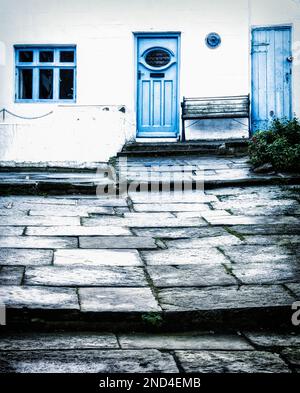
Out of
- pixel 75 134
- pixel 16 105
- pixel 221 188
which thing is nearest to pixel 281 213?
pixel 221 188

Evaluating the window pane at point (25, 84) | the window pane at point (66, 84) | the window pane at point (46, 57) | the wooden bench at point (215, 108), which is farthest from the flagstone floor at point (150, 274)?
the window pane at point (46, 57)

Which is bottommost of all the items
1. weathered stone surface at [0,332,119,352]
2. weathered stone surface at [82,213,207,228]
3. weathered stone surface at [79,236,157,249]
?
weathered stone surface at [0,332,119,352]

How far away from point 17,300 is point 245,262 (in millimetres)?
1764

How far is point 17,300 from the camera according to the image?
2994 millimetres

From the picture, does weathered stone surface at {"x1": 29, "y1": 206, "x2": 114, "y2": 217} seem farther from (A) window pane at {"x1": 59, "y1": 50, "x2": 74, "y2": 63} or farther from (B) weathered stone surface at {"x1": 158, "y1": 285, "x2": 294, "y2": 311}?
(A) window pane at {"x1": 59, "y1": 50, "x2": 74, "y2": 63}

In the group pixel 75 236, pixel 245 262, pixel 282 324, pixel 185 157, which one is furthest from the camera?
pixel 185 157

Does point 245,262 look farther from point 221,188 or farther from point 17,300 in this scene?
point 221,188

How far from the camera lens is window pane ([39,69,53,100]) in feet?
39.2

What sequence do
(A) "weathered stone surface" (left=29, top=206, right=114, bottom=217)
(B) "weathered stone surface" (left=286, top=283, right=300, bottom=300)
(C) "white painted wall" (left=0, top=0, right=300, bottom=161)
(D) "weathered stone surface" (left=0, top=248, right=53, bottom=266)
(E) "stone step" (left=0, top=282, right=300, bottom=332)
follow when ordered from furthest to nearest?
(C) "white painted wall" (left=0, top=0, right=300, bottom=161)
(A) "weathered stone surface" (left=29, top=206, right=114, bottom=217)
(D) "weathered stone surface" (left=0, top=248, right=53, bottom=266)
(B) "weathered stone surface" (left=286, top=283, right=300, bottom=300)
(E) "stone step" (left=0, top=282, right=300, bottom=332)

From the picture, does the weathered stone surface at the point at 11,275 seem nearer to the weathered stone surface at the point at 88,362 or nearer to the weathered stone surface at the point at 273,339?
the weathered stone surface at the point at 88,362

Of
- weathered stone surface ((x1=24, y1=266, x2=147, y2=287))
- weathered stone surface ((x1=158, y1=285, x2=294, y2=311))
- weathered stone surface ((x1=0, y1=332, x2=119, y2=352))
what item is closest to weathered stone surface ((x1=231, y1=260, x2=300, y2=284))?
weathered stone surface ((x1=158, y1=285, x2=294, y2=311))

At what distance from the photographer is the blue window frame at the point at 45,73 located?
464 inches

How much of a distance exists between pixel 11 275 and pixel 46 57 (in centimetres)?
930

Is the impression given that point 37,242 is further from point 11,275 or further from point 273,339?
point 273,339
